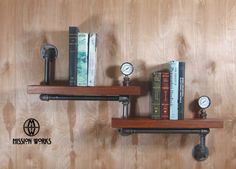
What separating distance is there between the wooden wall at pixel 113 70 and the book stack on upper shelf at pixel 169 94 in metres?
0.14

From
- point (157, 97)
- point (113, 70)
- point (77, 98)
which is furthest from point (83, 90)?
point (157, 97)

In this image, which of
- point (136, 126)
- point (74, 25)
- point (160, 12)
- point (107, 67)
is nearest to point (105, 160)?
point (136, 126)

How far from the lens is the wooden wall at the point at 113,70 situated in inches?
70.0

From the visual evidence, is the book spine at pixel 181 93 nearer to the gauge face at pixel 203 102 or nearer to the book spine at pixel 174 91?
the book spine at pixel 174 91

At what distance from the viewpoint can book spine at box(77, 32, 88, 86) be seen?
5.34 ft

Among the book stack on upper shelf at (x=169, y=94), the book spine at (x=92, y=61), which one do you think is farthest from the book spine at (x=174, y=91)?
the book spine at (x=92, y=61)

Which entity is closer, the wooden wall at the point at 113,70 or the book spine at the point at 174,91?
the book spine at the point at 174,91

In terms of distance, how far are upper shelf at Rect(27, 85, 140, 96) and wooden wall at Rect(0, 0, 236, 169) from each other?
0.17 meters

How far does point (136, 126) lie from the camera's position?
162 cm

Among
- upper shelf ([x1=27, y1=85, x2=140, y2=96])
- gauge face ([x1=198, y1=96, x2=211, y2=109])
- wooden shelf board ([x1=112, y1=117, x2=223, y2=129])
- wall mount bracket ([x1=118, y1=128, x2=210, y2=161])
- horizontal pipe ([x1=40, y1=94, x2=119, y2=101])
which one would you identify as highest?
upper shelf ([x1=27, y1=85, x2=140, y2=96])

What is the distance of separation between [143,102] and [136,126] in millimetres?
211

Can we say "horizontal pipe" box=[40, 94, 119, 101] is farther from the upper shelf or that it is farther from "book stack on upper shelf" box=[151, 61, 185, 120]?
"book stack on upper shelf" box=[151, 61, 185, 120]

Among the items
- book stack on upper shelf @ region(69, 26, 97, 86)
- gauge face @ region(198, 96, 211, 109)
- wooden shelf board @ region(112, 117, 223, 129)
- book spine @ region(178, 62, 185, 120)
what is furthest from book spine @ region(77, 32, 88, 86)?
gauge face @ region(198, 96, 211, 109)

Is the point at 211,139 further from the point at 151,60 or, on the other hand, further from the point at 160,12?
the point at 160,12
